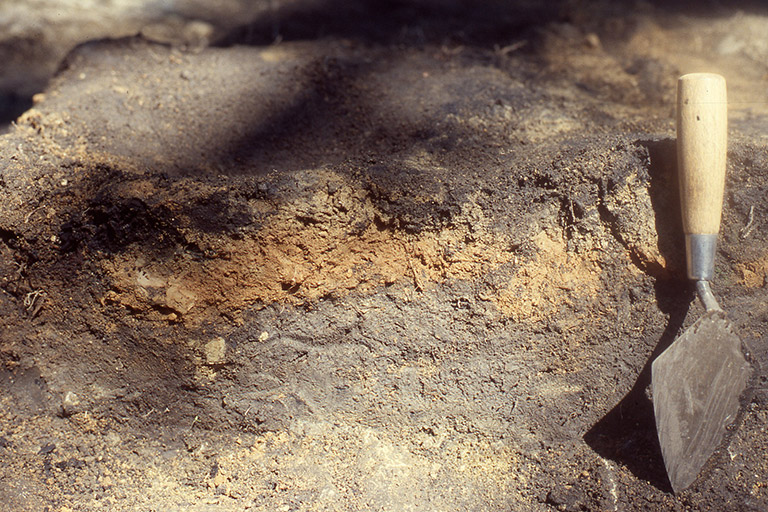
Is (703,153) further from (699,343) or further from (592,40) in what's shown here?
(592,40)

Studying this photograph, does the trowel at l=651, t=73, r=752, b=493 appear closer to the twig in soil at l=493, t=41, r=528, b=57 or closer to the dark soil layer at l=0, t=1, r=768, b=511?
the dark soil layer at l=0, t=1, r=768, b=511

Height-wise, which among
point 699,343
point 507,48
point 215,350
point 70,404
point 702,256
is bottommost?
point 70,404

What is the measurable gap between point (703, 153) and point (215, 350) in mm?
1543

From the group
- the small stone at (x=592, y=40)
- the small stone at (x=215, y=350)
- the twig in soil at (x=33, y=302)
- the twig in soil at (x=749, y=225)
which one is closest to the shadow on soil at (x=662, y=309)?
the twig in soil at (x=749, y=225)

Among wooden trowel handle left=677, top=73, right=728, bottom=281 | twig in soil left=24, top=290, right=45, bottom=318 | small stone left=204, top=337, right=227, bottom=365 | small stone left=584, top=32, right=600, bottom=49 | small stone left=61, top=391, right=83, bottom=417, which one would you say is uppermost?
small stone left=584, top=32, right=600, bottom=49

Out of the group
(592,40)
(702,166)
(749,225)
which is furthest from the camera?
(592,40)

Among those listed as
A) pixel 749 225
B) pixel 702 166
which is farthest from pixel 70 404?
Result: pixel 749 225

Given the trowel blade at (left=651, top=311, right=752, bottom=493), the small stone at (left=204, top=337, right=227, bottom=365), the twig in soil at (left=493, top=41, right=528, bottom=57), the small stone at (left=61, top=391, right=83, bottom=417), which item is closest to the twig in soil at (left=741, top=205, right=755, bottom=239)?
the trowel blade at (left=651, top=311, right=752, bottom=493)

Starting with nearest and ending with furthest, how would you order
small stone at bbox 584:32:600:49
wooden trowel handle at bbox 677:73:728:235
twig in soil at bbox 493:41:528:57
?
wooden trowel handle at bbox 677:73:728:235 → twig in soil at bbox 493:41:528:57 → small stone at bbox 584:32:600:49

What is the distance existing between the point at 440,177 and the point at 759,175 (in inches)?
38.4

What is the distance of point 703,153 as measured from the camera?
152cm

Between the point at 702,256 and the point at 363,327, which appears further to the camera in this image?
the point at 363,327

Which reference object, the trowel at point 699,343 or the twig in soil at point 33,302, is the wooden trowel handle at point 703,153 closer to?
the trowel at point 699,343

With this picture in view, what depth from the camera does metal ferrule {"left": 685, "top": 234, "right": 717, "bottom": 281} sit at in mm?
1536
